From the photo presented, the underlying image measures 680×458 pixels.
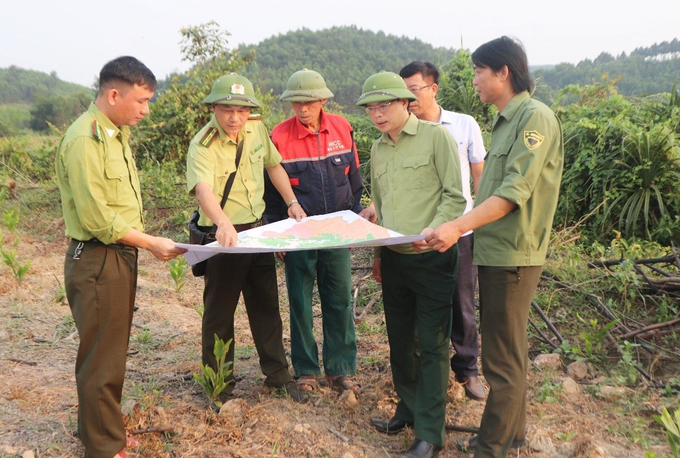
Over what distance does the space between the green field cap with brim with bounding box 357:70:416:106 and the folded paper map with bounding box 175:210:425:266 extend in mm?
638

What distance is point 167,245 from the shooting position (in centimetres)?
284

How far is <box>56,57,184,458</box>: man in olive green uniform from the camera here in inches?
103

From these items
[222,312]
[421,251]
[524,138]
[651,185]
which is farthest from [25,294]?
Result: [651,185]

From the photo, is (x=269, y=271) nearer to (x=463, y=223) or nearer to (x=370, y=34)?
(x=463, y=223)

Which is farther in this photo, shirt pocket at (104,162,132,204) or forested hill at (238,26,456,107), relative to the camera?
forested hill at (238,26,456,107)

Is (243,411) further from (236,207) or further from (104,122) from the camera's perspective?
(104,122)

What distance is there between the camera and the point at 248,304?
3625 mm

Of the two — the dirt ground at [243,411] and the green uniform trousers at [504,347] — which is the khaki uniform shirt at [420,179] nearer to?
the green uniform trousers at [504,347]

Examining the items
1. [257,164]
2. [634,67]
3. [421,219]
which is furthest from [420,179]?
[634,67]

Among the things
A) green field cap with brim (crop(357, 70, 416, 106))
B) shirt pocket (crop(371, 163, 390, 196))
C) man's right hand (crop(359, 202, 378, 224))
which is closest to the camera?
green field cap with brim (crop(357, 70, 416, 106))

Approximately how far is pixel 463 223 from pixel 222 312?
5.01 ft

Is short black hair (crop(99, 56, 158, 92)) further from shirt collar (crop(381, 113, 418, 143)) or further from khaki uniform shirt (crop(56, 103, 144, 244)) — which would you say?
shirt collar (crop(381, 113, 418, 143))

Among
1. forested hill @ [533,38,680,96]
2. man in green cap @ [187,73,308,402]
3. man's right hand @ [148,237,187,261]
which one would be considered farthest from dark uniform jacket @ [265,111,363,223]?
forested hill @ [533,38,680,96]

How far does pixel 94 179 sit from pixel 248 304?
4.33 ft
